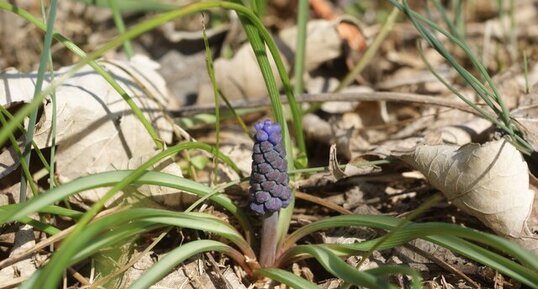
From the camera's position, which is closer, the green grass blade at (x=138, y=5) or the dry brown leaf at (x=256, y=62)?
the green grass blade at (x=138, y=5)

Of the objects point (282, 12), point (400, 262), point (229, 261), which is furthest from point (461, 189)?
point (282, 12)

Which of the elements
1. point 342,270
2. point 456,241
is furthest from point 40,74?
point 456,241

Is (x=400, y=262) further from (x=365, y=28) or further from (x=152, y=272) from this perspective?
(x=365, y=28)

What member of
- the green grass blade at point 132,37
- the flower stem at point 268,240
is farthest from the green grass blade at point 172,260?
the green grass blade at point 132,37

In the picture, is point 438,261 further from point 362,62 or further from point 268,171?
point 362,62

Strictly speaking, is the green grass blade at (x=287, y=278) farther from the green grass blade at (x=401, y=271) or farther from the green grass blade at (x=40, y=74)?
the green grass blade at (x=40, y=74)

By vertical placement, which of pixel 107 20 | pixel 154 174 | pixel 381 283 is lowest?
pixel 381 283
